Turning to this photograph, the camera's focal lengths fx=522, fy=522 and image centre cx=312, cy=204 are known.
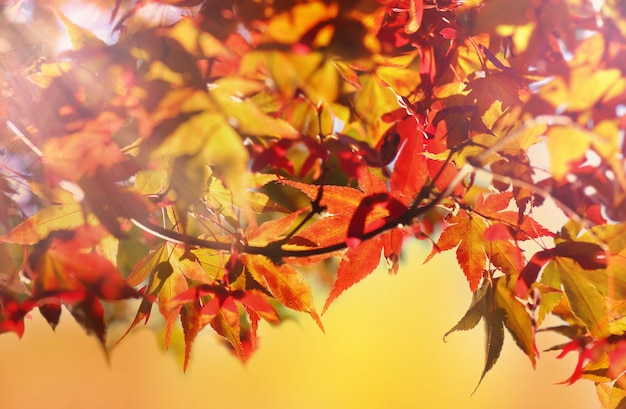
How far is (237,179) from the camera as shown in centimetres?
39

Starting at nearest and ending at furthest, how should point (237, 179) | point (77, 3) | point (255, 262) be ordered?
1. point (237, 179)
2. point (77, 3)
3. point (255, 262)

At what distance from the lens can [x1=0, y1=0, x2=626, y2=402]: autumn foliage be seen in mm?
432

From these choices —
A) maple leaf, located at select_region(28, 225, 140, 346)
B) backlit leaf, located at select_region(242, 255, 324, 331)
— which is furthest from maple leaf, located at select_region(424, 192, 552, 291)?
maple leaf, located at select_region(28, 225, 140, 346)

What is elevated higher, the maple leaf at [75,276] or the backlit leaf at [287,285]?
the maple leaf at [75,276]

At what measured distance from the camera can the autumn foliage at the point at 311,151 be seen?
0.43 metres

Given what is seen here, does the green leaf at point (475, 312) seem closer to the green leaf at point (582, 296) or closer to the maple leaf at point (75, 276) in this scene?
the green leaf at point (582, 296)

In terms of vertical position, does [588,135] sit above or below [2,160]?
above

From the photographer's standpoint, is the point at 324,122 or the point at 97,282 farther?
the point at 324,122

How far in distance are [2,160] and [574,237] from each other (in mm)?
687

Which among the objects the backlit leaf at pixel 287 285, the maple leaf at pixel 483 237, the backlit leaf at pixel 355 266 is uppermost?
the maple leaf at pixel 483 237

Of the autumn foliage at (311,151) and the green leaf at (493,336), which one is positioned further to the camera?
the green leaf at (493,336)

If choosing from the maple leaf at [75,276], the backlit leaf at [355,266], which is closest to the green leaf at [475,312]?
the backlit leaf at [355,266]

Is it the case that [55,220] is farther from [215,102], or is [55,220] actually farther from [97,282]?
[215,102]

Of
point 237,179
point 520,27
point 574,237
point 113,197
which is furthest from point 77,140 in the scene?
point 574,237
